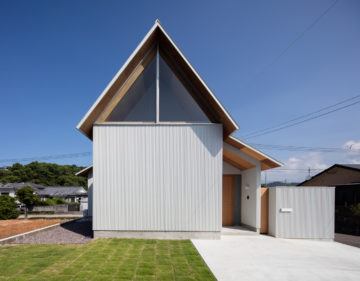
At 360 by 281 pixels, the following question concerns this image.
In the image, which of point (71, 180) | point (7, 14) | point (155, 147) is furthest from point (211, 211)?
point (71, 180)

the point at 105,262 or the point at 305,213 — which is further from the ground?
the point at 305,213

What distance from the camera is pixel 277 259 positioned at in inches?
273

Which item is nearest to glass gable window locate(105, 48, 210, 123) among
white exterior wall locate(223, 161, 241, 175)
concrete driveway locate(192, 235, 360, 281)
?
white exterior wall locate(223, 161, 241, 175)

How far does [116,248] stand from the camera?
7.56 metres

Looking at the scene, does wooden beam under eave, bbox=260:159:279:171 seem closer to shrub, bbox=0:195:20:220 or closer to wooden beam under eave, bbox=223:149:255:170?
wooden beam under eave, bbox=223:149:255:170

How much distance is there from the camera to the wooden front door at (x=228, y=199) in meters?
12.7

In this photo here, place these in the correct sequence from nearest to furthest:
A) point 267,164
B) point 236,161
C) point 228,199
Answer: point 267,164, point 236,161, point 228,199

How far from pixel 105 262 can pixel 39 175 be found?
7750cm

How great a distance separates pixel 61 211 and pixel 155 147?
29.9 m

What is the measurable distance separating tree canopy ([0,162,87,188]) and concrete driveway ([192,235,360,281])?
64.2 meters

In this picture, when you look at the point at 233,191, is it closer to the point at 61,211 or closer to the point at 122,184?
the point at 122,184

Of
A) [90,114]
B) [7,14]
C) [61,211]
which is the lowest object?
[61,211]

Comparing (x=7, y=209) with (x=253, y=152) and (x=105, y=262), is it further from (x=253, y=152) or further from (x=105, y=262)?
(x=253, y=152)

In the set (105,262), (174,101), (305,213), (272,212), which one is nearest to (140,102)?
(174,101)
